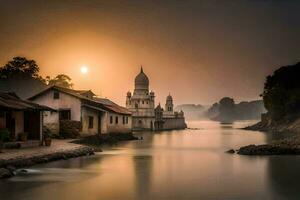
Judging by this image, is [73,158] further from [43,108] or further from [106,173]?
[106,173]

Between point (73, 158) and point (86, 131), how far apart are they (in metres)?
18.7

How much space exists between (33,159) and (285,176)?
1387 centimetres

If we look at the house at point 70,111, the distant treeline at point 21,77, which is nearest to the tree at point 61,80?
the distant treeline at point 21,77

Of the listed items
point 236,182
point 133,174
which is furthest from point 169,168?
point 236,182

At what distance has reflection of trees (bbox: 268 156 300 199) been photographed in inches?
822

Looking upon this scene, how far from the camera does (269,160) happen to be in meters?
34.4

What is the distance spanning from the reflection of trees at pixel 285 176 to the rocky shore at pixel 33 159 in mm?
12436

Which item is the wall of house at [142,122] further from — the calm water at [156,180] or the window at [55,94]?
the calm water at [156,180]

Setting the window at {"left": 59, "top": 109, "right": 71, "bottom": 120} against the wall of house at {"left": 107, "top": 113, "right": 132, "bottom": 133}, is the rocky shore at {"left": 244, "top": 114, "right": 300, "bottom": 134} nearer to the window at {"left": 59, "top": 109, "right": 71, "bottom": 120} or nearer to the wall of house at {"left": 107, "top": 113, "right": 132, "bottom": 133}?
the wall of house at {"left": 107, "top": 113, "right": 132, "bottom": 133}

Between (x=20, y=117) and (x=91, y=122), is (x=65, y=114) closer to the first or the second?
(x=91, y=122)

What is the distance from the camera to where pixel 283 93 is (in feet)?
343

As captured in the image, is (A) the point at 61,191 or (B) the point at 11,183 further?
(B) the point at 11,183

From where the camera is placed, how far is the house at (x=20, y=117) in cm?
3356

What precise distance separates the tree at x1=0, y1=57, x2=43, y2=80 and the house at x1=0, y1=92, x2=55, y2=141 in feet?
229
